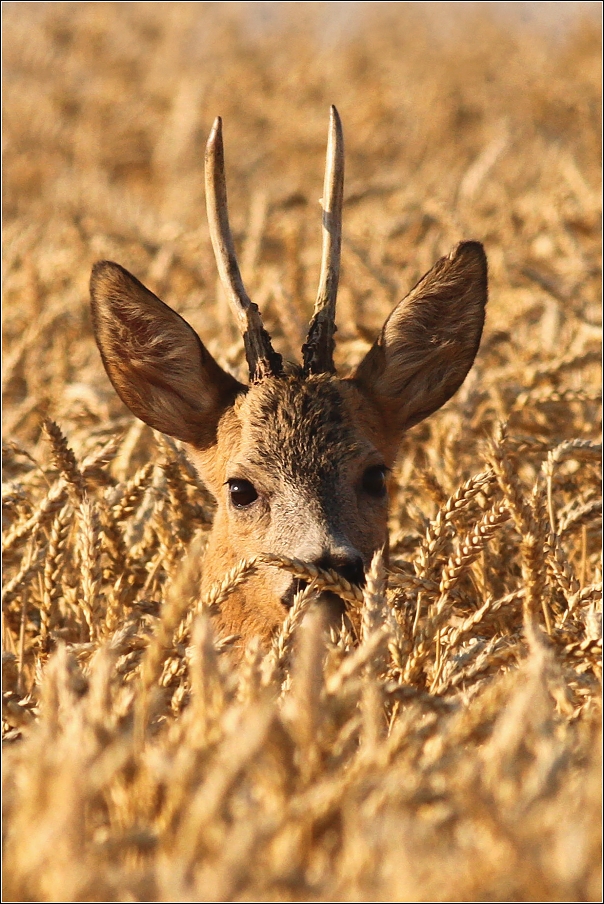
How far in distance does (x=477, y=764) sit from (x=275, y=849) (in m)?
0.51

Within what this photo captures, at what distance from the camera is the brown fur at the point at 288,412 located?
5.17 m

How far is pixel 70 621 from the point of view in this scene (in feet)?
19.0

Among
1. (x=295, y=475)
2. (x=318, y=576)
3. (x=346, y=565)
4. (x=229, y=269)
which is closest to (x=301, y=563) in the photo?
(x=318, y=576)

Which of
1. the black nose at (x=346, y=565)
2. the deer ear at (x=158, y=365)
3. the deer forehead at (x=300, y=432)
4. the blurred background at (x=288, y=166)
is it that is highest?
the blurred background at (x=288, y=166)

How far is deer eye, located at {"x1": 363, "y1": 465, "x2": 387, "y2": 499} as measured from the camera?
17.9 ft

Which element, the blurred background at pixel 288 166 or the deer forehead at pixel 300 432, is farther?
the blurred background at pixel 288 166

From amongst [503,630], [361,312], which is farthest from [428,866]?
[361,312]

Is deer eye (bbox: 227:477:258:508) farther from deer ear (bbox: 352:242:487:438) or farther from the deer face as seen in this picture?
deer ear (bbox: 352:242:487:438)

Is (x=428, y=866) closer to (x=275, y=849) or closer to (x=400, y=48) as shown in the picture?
(x=275, y=849)

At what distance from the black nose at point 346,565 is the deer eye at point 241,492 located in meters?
0.72

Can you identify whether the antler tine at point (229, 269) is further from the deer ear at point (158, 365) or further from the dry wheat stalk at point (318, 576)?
the dry wheat stalk at point (318, 576)

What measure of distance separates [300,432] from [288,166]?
1040 centimetres

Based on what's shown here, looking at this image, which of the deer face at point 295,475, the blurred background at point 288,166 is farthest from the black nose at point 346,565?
the blurred background at point 288,166

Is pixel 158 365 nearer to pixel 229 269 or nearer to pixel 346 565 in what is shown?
pixel 229 269
